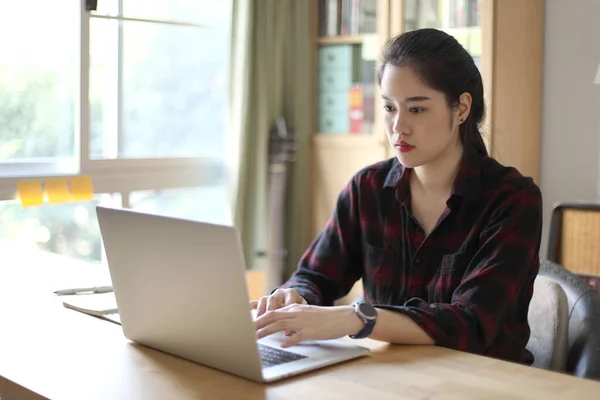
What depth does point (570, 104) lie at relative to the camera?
3336 mm

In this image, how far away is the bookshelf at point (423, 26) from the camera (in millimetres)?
3219

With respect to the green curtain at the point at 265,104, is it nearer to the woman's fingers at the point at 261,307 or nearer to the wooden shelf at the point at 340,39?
the wooden shelf at the point at 340,39

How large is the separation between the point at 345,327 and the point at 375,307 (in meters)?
0.09

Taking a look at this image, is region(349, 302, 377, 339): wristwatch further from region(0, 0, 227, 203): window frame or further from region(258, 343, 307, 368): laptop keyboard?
region(0, 0, 227, 203): window frame

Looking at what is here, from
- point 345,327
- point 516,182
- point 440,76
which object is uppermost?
point 440,76

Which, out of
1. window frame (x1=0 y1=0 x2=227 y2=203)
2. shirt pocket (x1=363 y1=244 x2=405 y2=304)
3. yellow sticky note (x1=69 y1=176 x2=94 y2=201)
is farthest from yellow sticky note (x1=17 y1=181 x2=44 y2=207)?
shirt pocket (x1=363 y1=244 x2=405 y2=304)

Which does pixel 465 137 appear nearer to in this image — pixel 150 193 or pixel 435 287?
pixel 435 287

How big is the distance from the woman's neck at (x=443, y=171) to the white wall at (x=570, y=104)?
166 cm

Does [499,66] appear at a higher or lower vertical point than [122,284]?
higher

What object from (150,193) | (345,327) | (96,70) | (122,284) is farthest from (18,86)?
(345,327)

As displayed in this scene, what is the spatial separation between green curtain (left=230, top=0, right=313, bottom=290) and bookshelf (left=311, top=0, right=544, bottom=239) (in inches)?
2.4

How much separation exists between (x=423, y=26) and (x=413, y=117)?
1.93 metres

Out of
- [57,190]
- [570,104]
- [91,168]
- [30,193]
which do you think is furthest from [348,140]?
[30,193]

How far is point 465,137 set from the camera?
177 centimetres
